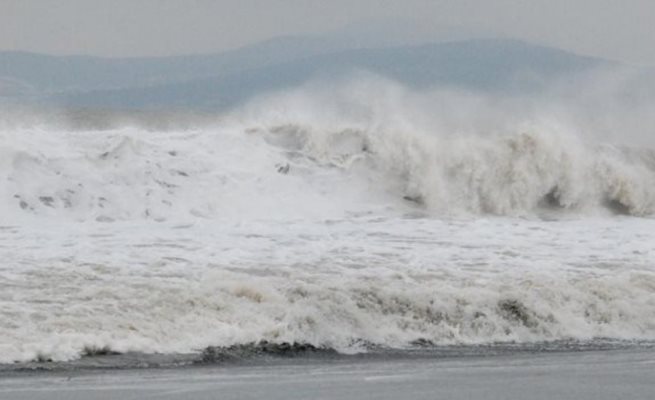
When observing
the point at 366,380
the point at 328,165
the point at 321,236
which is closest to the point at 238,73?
the point at 328,165

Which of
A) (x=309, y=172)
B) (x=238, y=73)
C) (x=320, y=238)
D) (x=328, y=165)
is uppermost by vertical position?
(x=238, y=73)

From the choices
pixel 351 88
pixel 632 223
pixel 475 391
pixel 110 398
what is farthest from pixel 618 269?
pixel 351 88

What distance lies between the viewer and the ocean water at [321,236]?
15219 millimetres

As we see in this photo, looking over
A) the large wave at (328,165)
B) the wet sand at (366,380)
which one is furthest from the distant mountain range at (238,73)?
the wet sand at (366,380)

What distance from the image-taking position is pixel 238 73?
165625 mm

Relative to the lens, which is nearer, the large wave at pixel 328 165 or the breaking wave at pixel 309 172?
the breaking wave at pixel 309 172

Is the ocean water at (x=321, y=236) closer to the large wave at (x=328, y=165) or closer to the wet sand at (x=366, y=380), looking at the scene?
the large wave at (x=328, y=165)

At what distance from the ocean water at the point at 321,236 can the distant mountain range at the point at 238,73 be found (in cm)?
8955

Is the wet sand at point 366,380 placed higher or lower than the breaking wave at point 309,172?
lower

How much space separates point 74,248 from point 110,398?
729 centimetres

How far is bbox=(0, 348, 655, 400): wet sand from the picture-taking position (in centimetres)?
1164

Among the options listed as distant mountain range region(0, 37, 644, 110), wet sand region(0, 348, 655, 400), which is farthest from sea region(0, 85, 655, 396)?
distant mountain range region(0, 37, 644, 110)

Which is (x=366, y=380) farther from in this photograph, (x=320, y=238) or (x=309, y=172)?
(x=309, y=172)

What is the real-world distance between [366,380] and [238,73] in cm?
15405
